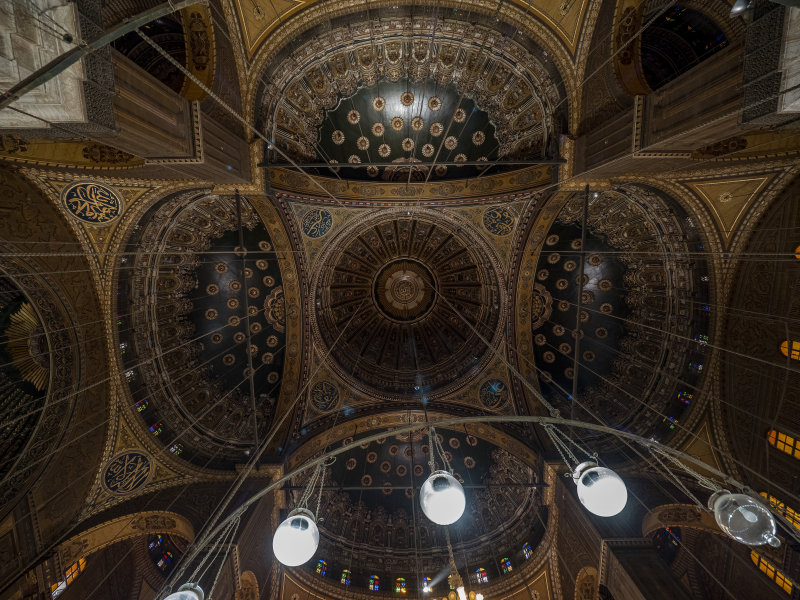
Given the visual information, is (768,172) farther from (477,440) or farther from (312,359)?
(312,359)

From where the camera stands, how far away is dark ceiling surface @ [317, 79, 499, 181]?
8711mm

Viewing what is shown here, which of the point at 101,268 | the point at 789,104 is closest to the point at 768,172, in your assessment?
the point at 789,104

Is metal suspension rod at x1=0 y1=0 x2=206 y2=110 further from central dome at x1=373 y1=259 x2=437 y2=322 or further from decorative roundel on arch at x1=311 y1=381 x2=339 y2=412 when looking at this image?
central dome at x1=373 y1=259 x2=437 y2=322

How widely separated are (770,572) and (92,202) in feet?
56.6

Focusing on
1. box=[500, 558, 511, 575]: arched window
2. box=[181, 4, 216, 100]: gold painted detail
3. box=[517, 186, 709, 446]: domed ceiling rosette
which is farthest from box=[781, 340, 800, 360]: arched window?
box=[181, 4, 216, 100]: gold painted detail

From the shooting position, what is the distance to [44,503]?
281 inches

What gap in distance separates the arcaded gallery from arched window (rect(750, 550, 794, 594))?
0.18 m

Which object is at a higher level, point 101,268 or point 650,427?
point 101,268

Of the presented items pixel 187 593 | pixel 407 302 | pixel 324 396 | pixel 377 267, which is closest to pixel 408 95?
pixel 377 267

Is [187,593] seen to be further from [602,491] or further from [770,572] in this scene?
[770,572]

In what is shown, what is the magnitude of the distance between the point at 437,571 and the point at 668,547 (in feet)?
24.7

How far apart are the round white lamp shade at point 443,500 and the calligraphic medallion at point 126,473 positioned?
29.8ft

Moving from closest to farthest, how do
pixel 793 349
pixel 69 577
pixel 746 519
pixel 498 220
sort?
pixel 746 519 → pixel 793 349 → pixel 69 577 → pixel 498 220

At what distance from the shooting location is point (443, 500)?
3209 millimetres
